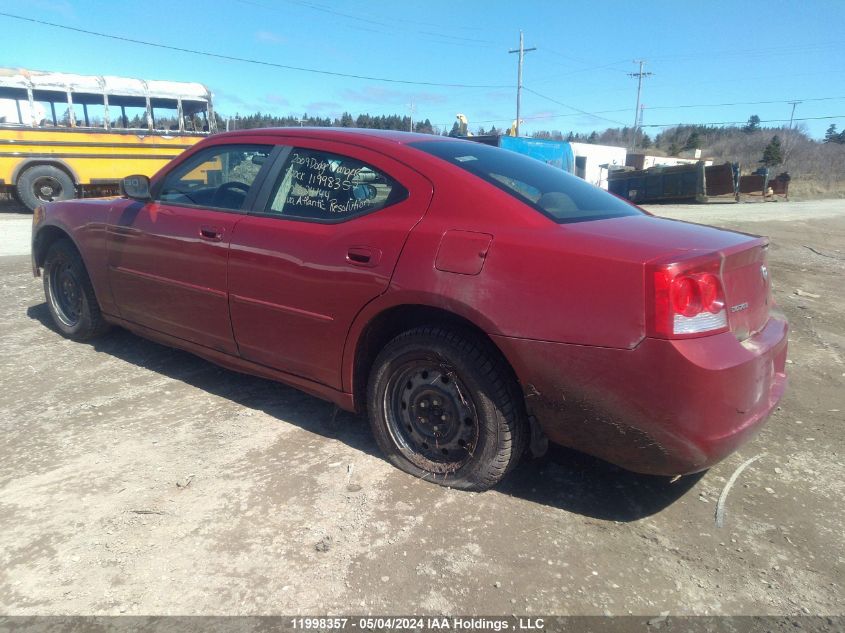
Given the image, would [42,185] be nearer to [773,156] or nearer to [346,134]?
[346,134]

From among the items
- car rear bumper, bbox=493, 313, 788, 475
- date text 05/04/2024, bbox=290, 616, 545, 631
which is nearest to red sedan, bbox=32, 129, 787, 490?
car rear bumper, bbox=493, 313, 788, 475

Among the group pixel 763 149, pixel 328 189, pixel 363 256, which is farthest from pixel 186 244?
pixel 763 149

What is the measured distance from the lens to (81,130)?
13258 millimetres

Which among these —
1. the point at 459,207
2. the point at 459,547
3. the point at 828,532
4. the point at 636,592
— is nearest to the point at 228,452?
the point at 459,547

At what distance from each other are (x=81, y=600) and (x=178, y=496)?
631 mm

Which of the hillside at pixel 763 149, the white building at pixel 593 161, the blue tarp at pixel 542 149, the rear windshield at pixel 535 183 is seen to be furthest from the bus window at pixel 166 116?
the hillside at pixel 763 149

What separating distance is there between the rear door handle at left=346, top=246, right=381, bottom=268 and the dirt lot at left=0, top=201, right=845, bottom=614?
99cm

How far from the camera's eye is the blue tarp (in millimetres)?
16578

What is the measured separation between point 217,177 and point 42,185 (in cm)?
1209

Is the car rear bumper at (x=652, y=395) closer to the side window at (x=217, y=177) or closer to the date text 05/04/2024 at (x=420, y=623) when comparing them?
the date text 05/04/2024 at (x=420, y=623)

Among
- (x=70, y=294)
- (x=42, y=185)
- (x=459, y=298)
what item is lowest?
(x=70, y=294)

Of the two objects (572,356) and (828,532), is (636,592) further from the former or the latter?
(828,532)

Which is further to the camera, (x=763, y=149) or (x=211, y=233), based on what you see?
(x=763, y=149)

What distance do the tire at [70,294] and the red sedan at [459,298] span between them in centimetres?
81
